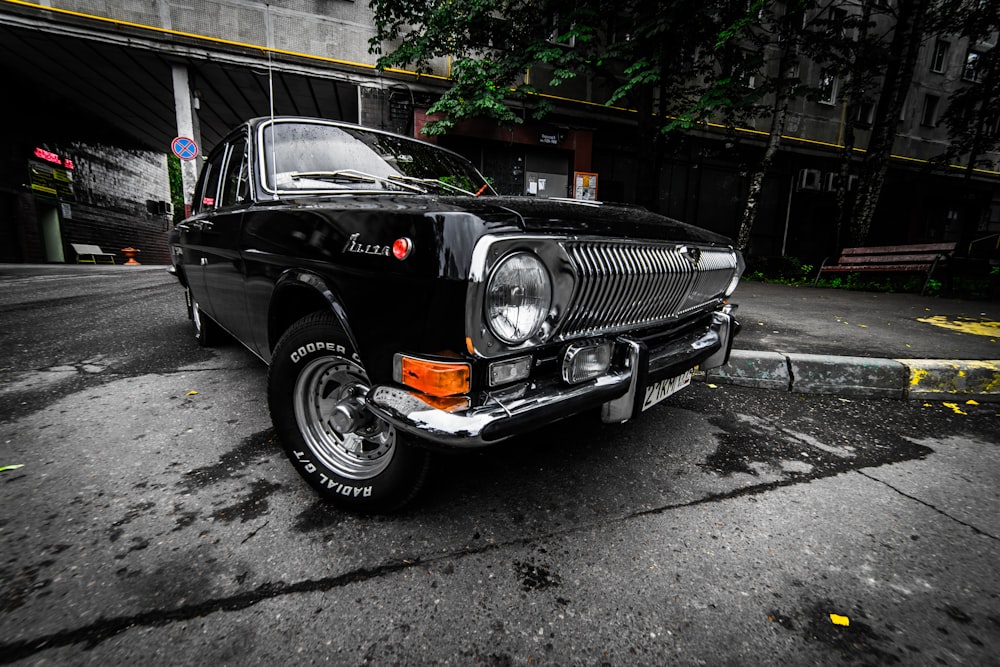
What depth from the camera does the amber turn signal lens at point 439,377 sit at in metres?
1.31

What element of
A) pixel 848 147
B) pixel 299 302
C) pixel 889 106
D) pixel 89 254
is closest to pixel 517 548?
pixel 299 302

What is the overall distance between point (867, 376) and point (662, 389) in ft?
7.82

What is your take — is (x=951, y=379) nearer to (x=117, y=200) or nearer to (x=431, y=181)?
(x=431, y=181)

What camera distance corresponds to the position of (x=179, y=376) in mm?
3201

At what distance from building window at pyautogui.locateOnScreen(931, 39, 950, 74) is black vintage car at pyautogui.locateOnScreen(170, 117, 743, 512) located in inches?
1006

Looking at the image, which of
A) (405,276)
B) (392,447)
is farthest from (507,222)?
(392,447)

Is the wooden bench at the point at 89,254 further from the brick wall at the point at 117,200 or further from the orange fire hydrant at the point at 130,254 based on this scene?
the orange fire hydrant at the point at 130,254

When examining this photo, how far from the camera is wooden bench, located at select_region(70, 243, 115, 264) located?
16031 millimetres

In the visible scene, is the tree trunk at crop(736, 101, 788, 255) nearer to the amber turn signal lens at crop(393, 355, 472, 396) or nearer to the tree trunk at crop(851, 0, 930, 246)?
the tree trunk at crop(851, 0, 930, 246)

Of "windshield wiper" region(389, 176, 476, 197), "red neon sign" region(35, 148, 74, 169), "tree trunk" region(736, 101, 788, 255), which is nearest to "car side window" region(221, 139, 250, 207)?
"windshield wiper" region(389, 176, 476, 197)

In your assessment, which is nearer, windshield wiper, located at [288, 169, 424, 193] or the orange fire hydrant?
windshield wiper, located at [288, 169, 424, 193]

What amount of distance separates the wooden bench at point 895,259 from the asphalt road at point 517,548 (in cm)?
690

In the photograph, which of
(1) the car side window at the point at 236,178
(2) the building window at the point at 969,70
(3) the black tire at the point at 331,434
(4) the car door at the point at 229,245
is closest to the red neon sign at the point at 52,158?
(4) the car door at the point at 229,245

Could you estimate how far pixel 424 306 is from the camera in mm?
1307
